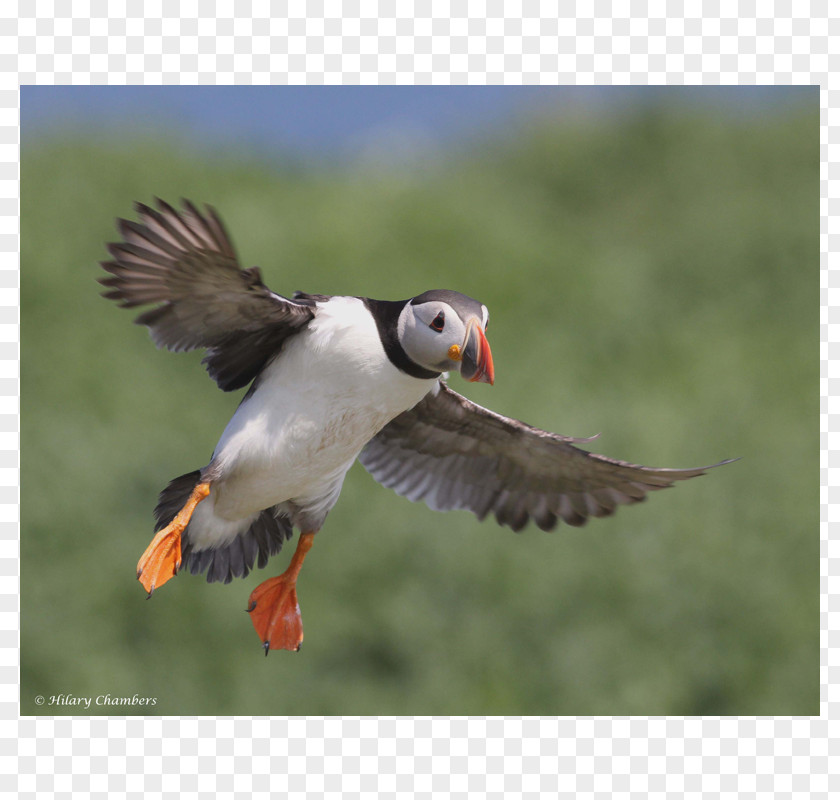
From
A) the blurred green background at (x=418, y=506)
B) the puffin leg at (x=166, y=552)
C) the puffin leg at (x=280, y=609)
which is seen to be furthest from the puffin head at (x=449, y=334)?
the blurred green background at (x=418, y=506)

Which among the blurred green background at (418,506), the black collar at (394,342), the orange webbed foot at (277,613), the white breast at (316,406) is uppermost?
the black collar at (394,342)

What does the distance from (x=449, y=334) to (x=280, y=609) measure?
1728 mm

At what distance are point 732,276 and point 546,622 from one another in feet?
39.7

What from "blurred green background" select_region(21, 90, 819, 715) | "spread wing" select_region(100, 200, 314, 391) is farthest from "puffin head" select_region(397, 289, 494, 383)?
"blurred green background" select_region(21, 90, 819, 715)

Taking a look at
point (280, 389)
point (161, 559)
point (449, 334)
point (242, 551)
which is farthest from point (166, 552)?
point (449, 334)

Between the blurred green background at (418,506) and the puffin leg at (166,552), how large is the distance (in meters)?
11.7

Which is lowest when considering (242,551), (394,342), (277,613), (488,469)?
(277,613)

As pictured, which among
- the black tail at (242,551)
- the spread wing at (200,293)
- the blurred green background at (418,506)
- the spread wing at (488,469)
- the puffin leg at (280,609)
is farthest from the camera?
the blurred green background at (418,506)

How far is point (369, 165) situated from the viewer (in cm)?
2336

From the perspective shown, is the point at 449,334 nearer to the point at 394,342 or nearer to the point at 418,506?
the point at 394,342

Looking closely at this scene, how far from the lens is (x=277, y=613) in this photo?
4926 millimetres

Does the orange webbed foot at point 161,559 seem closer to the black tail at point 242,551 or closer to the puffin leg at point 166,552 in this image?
the puffin leg at point 166,552

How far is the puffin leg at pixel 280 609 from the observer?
487 cm

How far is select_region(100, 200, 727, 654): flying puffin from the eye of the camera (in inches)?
156
